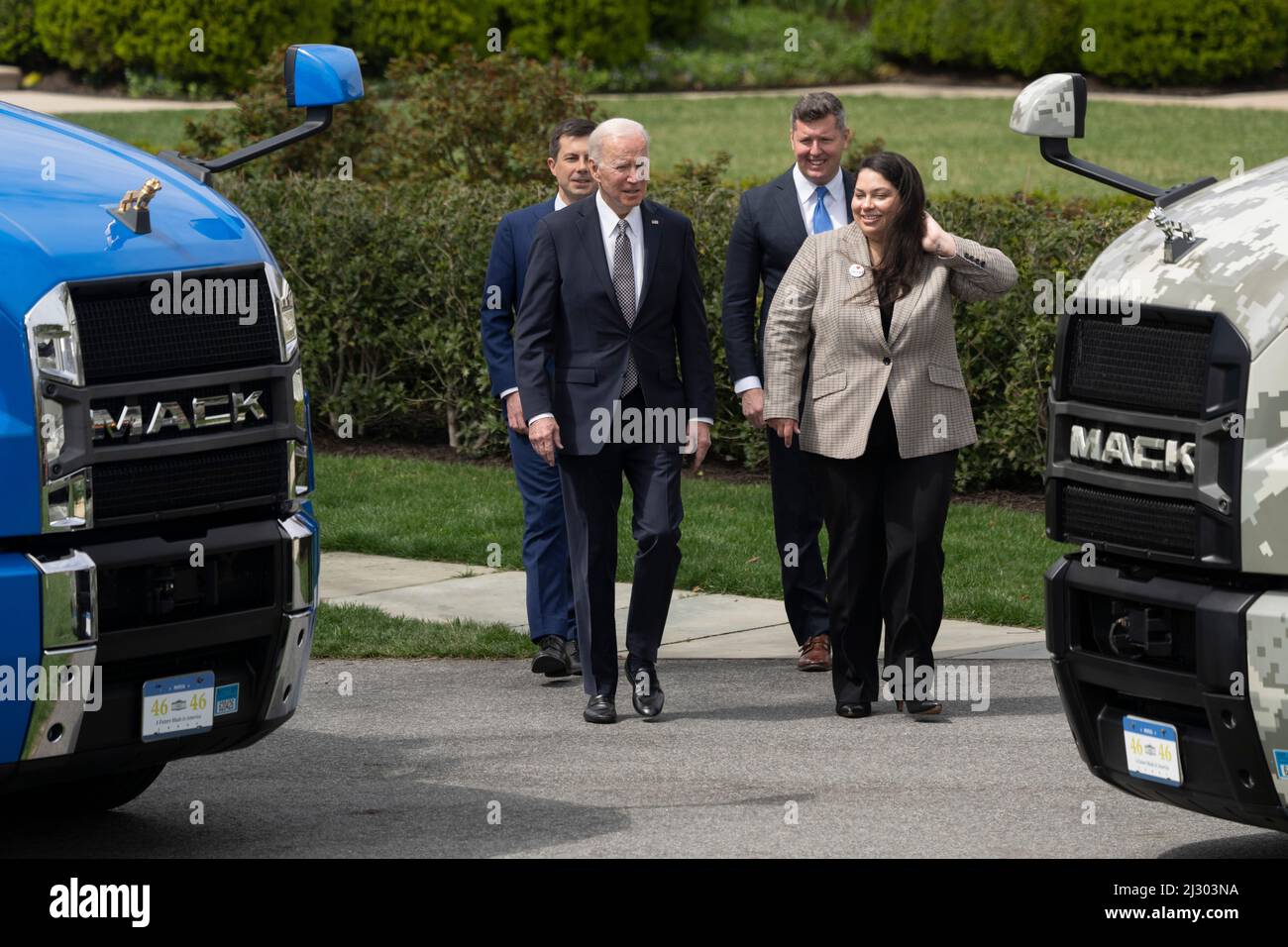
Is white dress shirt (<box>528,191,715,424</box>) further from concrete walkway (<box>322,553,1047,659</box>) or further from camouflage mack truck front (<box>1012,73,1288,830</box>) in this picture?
camouflage mack truck front (<box>1012,73,1288,830</box>)

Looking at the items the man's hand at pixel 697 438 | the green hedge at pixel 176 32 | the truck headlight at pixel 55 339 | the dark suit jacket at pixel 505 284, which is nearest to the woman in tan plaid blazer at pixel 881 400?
the man's hand at pixel 697 438

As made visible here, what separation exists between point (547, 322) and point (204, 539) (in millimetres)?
2407

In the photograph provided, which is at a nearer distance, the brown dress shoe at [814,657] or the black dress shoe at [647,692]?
the black dress shoe at [647,692]

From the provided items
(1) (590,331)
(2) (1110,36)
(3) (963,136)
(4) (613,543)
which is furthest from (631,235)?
(2) (1110,36)

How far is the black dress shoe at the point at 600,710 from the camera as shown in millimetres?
7422

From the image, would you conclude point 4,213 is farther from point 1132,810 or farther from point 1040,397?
point 1040,397

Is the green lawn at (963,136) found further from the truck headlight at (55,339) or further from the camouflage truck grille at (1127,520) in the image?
the truck headlight at (55,339)

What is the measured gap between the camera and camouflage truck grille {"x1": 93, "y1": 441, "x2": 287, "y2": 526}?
509 cm

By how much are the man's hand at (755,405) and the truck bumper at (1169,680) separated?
2.62 meters

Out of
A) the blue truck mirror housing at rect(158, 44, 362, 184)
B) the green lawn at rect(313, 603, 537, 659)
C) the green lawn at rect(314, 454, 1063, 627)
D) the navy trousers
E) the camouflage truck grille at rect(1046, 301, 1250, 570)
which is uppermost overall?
the blue truck mirror housing at rect(158, 44, 362, 184)

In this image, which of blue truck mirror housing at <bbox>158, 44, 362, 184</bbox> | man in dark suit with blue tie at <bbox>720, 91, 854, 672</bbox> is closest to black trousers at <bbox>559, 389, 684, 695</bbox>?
man in dark suit with blue tie at <bbox>720, 91, 854, 672</bbox>

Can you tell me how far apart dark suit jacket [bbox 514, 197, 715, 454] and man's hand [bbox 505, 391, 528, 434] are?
1.83ft
